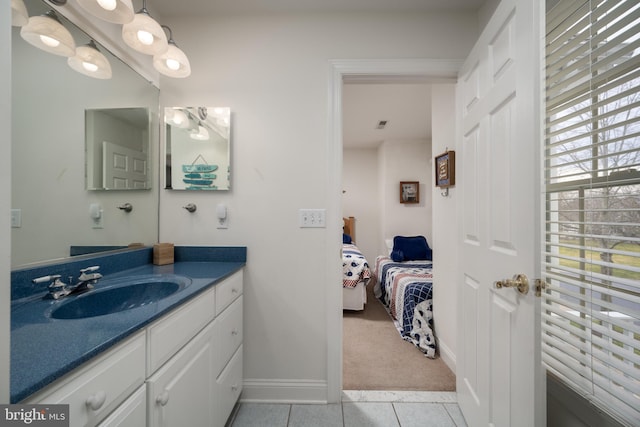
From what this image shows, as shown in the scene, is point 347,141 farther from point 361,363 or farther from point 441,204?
point 361,363

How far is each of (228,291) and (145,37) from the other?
1328mm

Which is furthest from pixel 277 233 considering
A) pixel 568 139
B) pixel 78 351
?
pixel 568 139

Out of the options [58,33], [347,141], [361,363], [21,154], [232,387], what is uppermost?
[347,141]

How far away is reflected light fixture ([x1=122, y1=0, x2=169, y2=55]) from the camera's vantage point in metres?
1.19

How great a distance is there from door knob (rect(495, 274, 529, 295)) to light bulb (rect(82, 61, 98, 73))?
205cm

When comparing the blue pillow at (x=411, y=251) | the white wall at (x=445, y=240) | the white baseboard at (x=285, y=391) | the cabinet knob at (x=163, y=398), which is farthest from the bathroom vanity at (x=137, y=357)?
the blue pillow at (x=411, y=251)

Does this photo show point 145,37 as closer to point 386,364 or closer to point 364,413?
point 364,413

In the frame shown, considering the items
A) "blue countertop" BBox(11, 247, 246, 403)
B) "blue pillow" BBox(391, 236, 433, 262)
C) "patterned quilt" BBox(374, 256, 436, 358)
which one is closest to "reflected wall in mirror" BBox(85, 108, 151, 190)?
"blue countertop" BBox(11, 247, 246, 403)

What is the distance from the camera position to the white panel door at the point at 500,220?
0.89 m

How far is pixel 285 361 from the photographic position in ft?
5.23

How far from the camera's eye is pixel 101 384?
2.04 feet

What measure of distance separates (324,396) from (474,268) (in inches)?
A: 46.3

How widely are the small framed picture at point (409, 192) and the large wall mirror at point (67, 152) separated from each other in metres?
3.91

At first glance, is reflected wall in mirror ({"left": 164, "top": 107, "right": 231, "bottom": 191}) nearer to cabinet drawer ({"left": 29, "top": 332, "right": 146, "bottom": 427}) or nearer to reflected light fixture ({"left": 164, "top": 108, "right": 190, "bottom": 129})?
reflected light fixture ({"left": 164, "top": 108, "right": 190, "bottom": 129})
